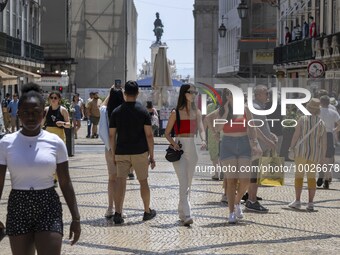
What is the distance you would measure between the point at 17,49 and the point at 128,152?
111ft

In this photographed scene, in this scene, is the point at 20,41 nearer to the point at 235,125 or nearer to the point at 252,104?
the point at 252,104

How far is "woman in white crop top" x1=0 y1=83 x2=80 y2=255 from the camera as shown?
5.45 metres

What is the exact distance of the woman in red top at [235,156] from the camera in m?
9.94

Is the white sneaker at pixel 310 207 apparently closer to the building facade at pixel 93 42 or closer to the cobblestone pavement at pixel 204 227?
the cobblestone pavement at pixel 204 227

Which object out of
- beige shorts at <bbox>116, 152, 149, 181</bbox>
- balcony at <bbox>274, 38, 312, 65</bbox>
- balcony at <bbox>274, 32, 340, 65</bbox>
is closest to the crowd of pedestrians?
beige shorts at <bbox>116, 152, 149, 181</bbox>

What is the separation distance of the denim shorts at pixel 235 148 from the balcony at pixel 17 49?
94.9ft

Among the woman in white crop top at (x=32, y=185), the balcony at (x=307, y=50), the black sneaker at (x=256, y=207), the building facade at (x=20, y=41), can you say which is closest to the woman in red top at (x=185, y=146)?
the black sneaker at (x=256, y=207)

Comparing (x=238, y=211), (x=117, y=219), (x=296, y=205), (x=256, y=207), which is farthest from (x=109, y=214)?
(x=296, y=205)

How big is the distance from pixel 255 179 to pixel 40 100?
18.8ft

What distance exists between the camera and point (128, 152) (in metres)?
9.64

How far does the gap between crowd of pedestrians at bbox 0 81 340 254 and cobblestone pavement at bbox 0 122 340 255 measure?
24 centimetres

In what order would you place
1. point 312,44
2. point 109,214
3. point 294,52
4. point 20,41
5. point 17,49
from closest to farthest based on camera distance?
point 109,214
point 312,44
point 294,52
point 17,49
point 20,41

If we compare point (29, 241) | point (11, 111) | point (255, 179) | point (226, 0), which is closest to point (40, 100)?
point (29, 241)

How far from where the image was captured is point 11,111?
29.1 m
